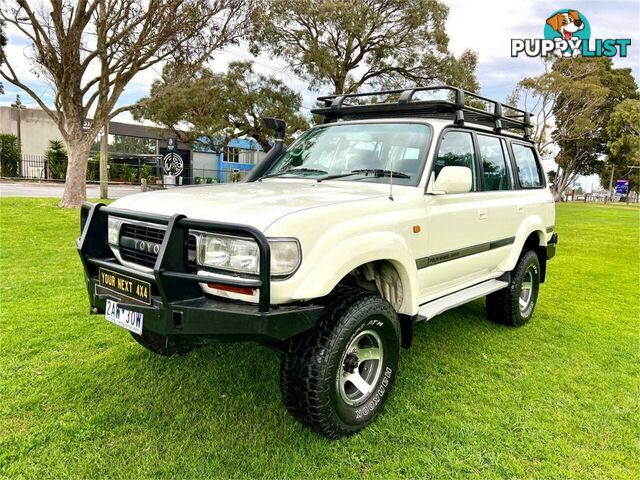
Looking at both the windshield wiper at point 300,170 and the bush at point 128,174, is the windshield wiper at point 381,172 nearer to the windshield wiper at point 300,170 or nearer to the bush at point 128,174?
the windshield wiper at point 300,170

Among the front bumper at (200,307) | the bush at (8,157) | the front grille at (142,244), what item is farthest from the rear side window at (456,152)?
the bush at (8,157)

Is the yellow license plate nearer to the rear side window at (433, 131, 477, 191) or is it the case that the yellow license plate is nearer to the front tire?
the front tire

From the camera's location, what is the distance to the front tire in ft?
8.69

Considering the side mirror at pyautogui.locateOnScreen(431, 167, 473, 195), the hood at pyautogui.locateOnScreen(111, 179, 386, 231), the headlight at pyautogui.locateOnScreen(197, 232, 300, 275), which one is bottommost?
the headlight at pyautogui.locateOnScreen(197, 232, 300, 275)

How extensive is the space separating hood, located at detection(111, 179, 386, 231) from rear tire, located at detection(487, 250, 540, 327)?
2294 mm

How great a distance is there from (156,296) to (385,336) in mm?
1418

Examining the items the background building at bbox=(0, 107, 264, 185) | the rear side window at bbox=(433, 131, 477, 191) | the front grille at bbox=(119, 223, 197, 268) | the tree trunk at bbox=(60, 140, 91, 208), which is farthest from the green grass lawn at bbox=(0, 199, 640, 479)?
the background building at bbox=(0, 107, 264, 185)

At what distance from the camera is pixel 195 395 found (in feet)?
10.9

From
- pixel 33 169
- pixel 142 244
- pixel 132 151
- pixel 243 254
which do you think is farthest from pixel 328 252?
pixel 132 151

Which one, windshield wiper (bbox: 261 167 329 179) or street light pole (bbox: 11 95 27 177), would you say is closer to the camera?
windshield wiper (bbox: 261 167 329 179)

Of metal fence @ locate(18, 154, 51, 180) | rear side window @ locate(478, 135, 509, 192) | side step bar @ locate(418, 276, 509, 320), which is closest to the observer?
side step bar @ locate(418, 276, 509, 320)

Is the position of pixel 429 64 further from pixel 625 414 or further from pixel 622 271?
pixel 625 414

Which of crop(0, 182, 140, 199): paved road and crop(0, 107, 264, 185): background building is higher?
crop(0, 107, 264, 185): background building

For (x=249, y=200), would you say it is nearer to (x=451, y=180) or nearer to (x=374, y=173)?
(x=374, y=173)
